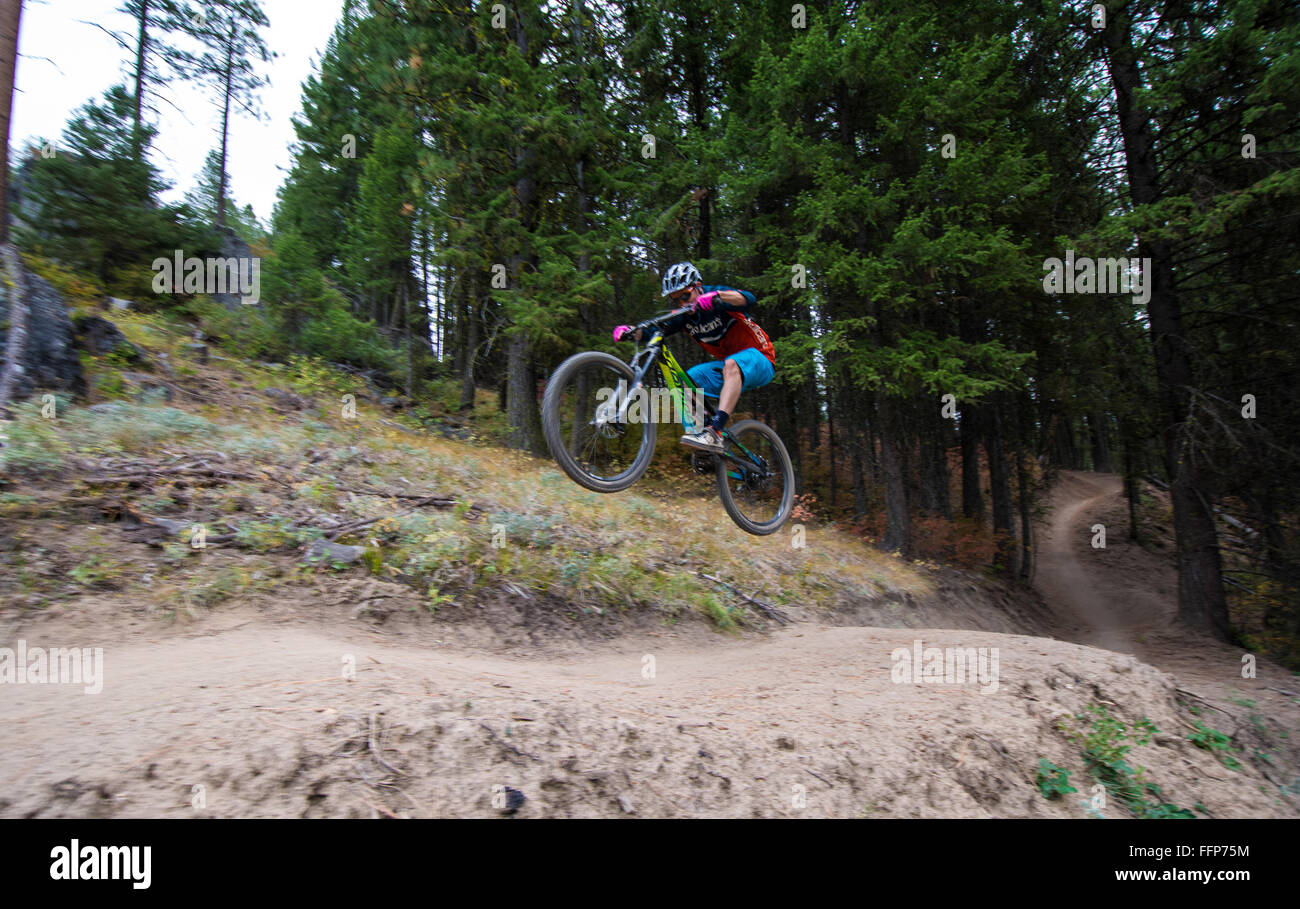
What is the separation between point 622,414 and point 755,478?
7.94ft

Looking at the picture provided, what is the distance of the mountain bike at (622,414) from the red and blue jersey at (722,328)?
0.15m

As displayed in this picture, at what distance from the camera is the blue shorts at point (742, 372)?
6133 millimetres

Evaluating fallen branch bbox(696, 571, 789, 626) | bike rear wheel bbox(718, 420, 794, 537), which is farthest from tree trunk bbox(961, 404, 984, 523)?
bike rear wheel bbox(718, 420, 794, 537)

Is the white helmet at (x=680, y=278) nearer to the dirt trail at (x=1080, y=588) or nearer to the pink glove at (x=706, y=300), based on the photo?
the pink glove at (x=706, y=300)

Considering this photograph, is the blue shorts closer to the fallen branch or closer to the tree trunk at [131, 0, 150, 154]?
the fallen branch

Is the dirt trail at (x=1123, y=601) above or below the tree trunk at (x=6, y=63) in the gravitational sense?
below

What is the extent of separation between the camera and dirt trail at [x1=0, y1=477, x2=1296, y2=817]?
2.75m

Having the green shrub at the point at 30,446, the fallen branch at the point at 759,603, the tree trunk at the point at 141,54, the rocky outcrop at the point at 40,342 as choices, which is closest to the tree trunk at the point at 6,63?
the rocky outcrop at the point at 40,342

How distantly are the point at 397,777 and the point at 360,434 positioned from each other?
8.96m

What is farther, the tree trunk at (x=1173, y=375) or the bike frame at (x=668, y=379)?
the tree trunk at (x=1173, y=375)

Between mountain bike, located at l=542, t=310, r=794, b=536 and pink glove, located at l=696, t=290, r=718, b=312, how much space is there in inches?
10.7

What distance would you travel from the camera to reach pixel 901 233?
39.5ft

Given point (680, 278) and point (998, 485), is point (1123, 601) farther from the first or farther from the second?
point (680, 278)
